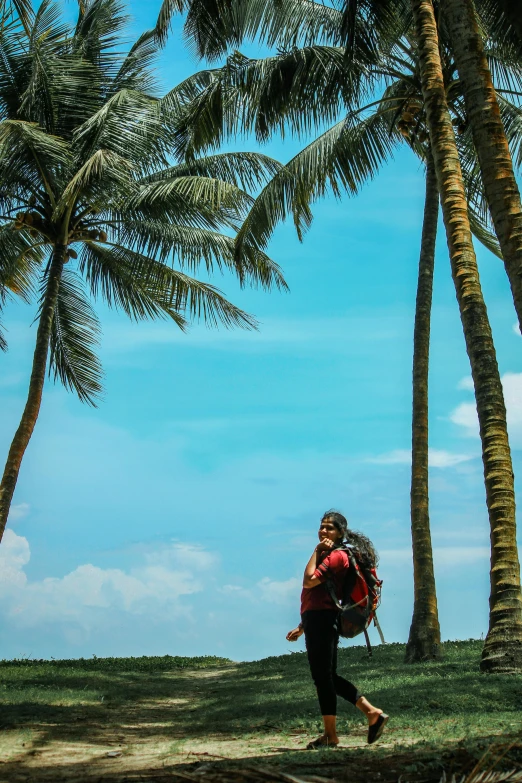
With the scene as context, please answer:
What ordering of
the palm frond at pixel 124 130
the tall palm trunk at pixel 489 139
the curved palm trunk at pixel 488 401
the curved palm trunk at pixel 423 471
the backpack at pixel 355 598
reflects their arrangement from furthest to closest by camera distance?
the palm frond at pixel 124 130 → the curved palm trunk at pixel 423 471 → the curved palm trunk at pixel 488 401 → the tall palm trunk at pixel 489 139 → the backpack at pixel 355 598

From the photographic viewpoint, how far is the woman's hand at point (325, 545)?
633 cm

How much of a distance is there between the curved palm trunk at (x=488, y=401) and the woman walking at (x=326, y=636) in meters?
3.66

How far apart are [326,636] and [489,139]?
5245 mm

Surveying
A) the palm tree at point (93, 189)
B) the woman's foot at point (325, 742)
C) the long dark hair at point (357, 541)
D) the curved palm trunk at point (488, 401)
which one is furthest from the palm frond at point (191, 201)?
the woman's foot at point (325, 742)

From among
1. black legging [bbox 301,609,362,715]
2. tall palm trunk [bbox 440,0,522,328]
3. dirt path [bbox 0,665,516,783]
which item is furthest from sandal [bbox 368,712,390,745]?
tall palm trunk [bbox 440,0,522,328]

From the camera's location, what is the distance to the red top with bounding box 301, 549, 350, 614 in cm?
617

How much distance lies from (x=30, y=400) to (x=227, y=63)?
288 inches

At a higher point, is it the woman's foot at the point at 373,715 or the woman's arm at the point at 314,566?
the woman's arm at the point at 314,566

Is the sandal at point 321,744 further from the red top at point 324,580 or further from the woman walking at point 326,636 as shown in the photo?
the red top at point 324,580

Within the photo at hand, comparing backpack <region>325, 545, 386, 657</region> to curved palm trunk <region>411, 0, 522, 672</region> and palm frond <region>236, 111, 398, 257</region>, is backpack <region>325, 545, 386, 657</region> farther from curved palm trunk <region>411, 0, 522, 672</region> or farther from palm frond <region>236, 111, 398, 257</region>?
palm frond <region>236, 111, 398, 257</region>

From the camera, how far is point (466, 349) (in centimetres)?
1005

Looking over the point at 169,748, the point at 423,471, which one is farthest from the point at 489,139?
the point at 169,748

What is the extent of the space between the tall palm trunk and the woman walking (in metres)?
3.10

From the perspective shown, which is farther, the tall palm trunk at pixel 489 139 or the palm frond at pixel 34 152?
the palm frond at pixel 34 152
